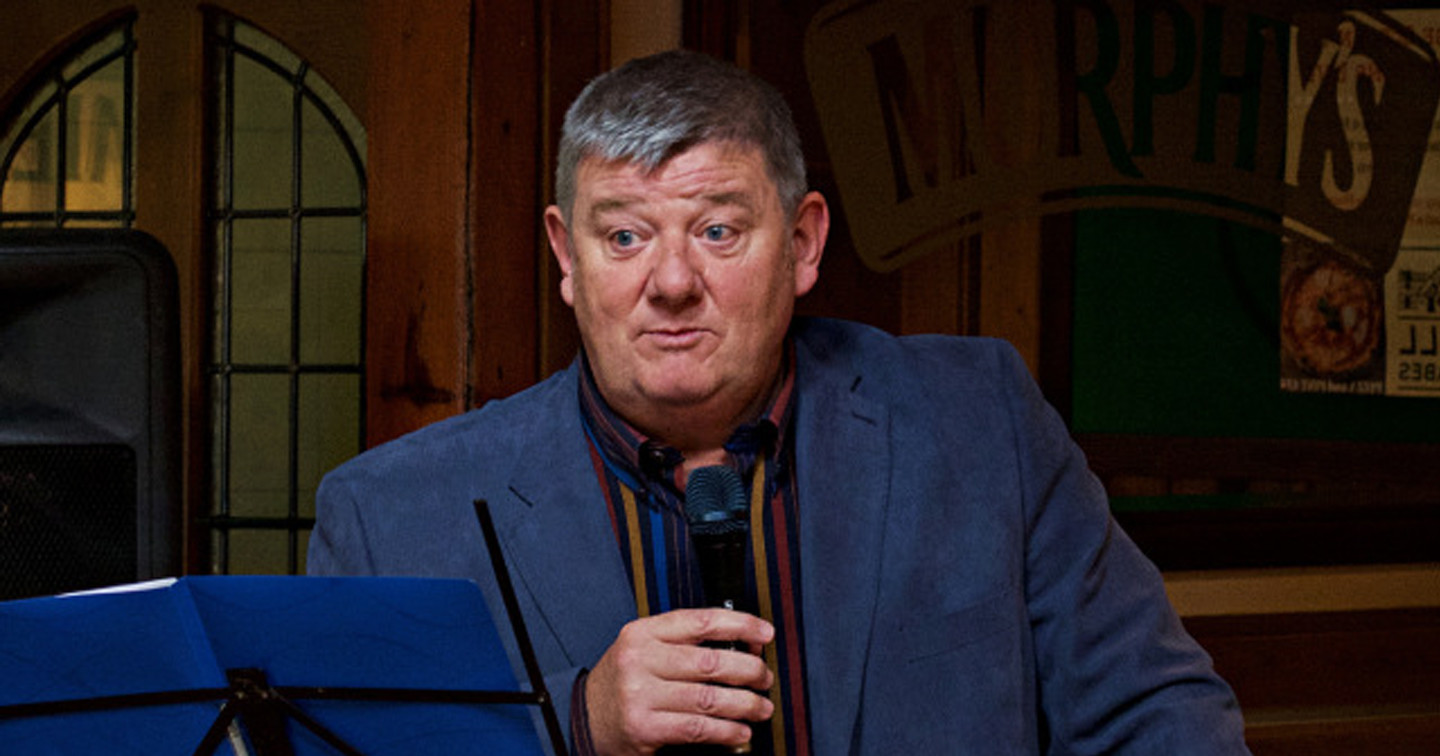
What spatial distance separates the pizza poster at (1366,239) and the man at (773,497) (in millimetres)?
1201

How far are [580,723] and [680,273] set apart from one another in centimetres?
49

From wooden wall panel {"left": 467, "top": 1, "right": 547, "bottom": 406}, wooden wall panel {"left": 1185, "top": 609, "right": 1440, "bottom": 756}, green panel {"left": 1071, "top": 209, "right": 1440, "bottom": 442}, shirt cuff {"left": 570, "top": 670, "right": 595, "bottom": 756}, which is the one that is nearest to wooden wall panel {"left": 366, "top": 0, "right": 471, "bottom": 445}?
wooden wall panel {"left": 467, "top": 1, "right": 547, "bottom": 406}

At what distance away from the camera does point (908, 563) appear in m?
1.56

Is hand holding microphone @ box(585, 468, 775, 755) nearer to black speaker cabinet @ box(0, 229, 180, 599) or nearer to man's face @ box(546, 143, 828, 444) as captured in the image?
man's face @ box(546, 143, 828, 444)

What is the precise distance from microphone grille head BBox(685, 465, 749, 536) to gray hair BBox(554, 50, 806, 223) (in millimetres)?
401

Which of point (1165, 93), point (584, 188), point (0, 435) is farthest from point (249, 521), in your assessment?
point (1165, 93)

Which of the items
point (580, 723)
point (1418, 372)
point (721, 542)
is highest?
point (1418, 372)

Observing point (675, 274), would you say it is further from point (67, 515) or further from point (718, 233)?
point (67, 515)

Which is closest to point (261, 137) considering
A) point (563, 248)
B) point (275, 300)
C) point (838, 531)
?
point (275, 300)

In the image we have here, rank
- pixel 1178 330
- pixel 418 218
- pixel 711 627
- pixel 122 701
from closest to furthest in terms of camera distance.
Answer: pixel 122 701 → pixel 711 627 → pixel 418 218 → pixel 1178 330

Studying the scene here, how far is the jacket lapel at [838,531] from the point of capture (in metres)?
1.51

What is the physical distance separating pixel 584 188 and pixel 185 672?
0.75 meters

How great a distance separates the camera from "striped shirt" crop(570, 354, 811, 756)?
1544 millimetres

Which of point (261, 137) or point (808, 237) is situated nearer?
point (808, 237)
